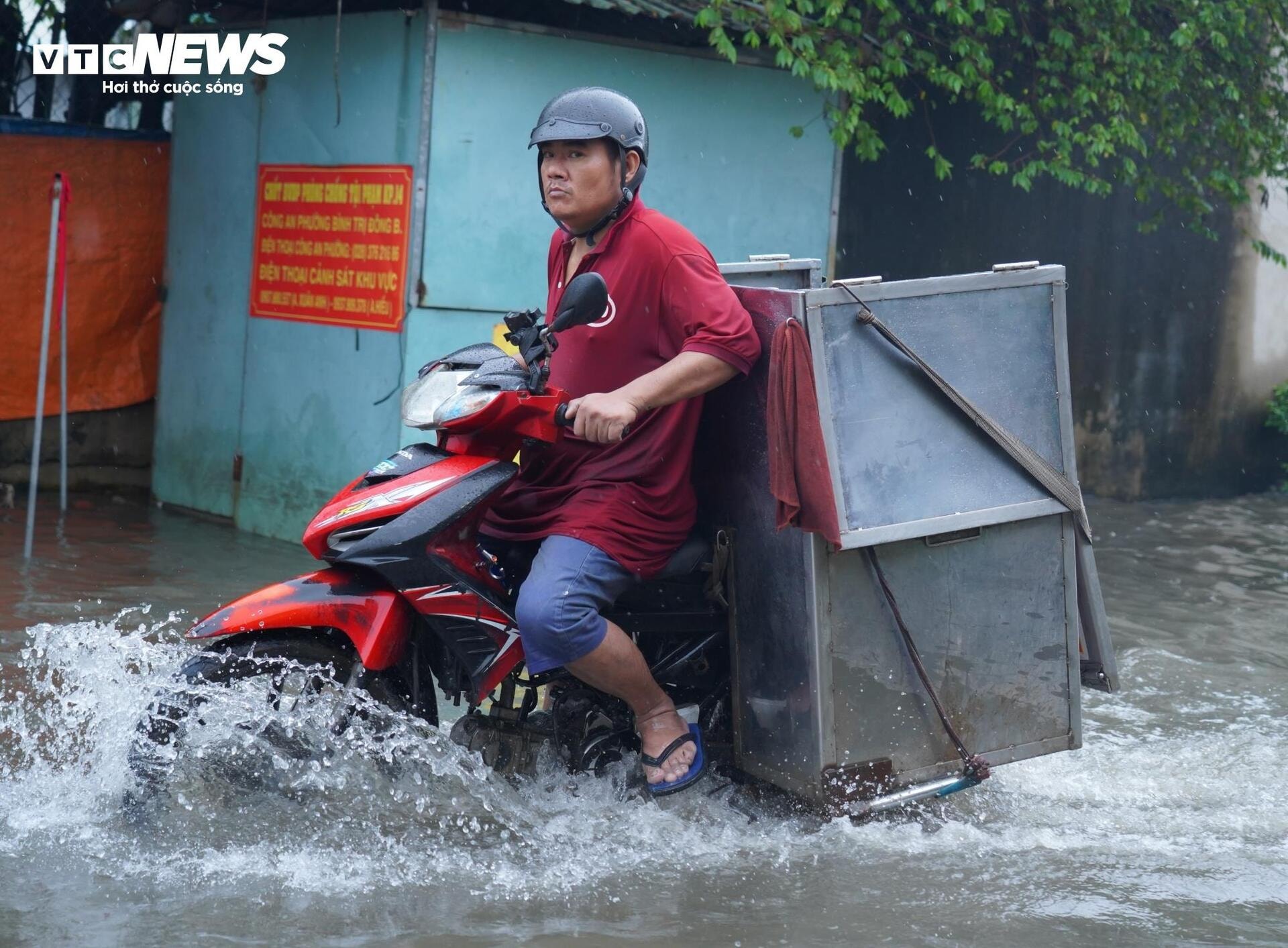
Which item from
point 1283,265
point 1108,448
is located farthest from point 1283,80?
point 1108,448

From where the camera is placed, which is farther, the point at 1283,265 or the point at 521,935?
the point at 1283,265

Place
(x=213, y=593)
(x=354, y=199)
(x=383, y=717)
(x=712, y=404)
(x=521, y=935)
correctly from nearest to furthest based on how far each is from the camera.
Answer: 1. (x=521, y=935)
2. (x=383, y=717)
3. (x=712, y=404)
4. (x=213, y=593)
5. (x=354, y=199)

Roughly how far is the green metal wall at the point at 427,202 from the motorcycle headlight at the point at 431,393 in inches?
142

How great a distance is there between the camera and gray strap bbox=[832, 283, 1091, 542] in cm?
327

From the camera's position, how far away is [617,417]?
A: 3098 millimetres

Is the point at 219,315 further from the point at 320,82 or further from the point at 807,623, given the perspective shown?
the point at 807,623

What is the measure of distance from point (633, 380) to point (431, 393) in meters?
0.49

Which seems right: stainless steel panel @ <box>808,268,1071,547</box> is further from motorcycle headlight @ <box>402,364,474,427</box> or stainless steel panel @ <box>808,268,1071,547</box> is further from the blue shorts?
motorcycle headlight @ <box>402,364,474,427</box>

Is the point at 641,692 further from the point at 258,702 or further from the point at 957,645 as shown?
the point at 258,702

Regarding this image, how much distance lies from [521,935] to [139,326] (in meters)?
6.57

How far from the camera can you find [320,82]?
7.41 metres

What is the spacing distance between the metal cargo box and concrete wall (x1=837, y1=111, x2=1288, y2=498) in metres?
6.07

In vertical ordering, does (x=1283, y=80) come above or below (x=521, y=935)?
above

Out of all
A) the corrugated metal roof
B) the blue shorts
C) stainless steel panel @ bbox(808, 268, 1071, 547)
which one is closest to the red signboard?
the corrugated metal roof
